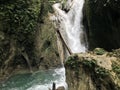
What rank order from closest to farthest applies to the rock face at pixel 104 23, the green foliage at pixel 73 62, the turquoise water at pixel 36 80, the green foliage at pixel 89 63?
the green foliage at pixel 89 63, the green foliage at pixel 73 62, the rock face at pixel 104 23, the turquoise water at pixel 36 80

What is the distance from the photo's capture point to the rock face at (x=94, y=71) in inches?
321

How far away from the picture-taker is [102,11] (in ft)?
50.7

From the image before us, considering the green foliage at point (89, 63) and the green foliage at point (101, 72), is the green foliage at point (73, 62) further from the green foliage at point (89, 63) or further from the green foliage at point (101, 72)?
the green foliage at point (101, 72)

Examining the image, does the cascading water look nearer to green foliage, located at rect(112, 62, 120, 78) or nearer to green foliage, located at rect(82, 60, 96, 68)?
green foliage, located at rect(82, 60, 96, 68)

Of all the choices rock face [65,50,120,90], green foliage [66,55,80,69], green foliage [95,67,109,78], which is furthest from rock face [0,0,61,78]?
green foliage [95,67,109,78]

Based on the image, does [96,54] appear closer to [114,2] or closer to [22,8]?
[114,2]

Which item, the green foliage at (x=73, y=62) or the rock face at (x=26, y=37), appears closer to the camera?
the green foliage at (x=73, y=62)

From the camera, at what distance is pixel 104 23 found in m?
16.0

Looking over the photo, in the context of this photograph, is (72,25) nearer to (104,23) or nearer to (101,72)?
(104,23)

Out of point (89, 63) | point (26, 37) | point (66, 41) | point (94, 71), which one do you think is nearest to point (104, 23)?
point (66, 41)

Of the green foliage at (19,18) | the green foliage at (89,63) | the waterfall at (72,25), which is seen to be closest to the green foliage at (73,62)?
the green foliage at (89,63)

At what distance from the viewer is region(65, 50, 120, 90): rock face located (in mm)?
8156

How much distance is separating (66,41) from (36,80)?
5645mm

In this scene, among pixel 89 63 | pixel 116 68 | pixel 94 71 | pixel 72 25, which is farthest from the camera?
pixel 72 25
